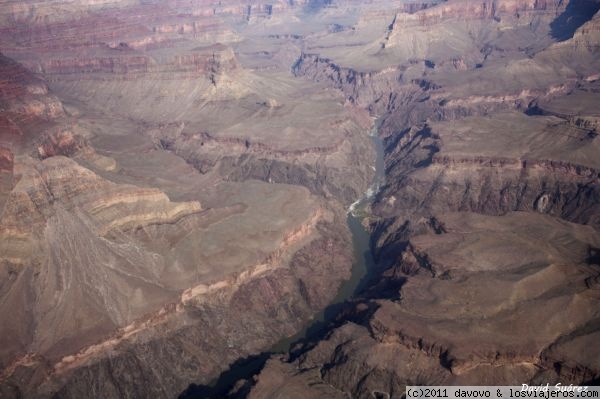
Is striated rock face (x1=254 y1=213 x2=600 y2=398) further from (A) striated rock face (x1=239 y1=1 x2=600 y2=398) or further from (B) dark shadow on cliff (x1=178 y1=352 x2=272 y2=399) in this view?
A: (B) dark shadow on cliff (x1=178 y1=352 x2=272 y2=399)

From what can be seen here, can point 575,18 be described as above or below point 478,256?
above

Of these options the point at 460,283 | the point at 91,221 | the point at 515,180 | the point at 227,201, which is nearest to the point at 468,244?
the point at 460,283

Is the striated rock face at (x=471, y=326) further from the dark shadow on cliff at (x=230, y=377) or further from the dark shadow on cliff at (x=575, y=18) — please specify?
the dark shadow on cliff at (x=575, y=18)

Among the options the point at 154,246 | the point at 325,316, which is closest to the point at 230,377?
the point at 325,316

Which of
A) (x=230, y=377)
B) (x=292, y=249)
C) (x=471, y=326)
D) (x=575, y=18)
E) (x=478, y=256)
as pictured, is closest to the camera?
(x=471, y=326)

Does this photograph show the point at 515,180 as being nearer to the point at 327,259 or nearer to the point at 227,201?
the point at 327,259

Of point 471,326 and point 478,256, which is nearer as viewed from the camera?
point 471,326

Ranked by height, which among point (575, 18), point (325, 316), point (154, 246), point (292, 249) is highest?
point (575, 18)

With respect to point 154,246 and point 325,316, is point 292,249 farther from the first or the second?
point 154,246

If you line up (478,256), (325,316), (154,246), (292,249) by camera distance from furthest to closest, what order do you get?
(292,249)
(325,316)
(154,246)
(478,256)
